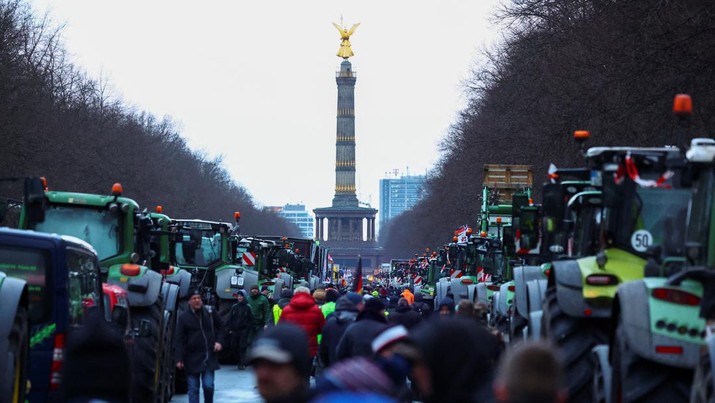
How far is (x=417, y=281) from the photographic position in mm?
74062

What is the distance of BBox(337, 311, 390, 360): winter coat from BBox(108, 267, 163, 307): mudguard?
17.6ft

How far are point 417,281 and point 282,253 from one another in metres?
21.7

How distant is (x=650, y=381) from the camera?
11.4m

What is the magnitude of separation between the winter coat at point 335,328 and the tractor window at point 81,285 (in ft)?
6.90

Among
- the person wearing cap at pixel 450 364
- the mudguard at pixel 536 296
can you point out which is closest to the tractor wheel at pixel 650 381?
the person wearing cap at pixel 450 364

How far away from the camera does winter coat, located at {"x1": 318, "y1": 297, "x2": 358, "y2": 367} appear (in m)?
16.3

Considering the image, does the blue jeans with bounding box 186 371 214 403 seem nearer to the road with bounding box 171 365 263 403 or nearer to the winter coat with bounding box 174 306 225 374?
the winter coat with bounding box 174 306 225 374

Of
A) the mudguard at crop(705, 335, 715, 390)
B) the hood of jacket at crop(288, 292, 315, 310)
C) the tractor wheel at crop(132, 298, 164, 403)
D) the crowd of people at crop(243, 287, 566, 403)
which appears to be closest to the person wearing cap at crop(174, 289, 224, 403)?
the tractor wheel at crop(132, 298, 164, 403)

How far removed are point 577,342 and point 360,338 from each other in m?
1.71

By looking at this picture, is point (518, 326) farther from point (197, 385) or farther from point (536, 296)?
point (197, 385)

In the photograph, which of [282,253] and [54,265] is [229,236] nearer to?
[282,253]

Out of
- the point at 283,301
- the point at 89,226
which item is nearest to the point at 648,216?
the point at 89,226

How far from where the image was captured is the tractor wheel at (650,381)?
11375 millimetres

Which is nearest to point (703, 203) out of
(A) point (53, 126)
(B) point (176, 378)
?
(B) point (176, 378)
